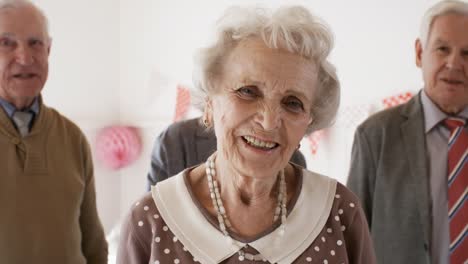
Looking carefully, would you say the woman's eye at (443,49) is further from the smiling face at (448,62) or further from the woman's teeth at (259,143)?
the woman's teeth at (259,143)

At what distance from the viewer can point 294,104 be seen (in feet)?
4.03

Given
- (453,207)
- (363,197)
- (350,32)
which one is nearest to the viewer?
(453,207)

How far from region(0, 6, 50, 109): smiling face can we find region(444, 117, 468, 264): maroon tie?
1.41 meters

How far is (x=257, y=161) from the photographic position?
121 centimetres

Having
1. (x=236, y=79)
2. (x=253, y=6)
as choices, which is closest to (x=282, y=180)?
(x=236, y=79)

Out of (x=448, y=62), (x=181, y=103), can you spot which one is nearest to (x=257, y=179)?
(x=448, y=62)

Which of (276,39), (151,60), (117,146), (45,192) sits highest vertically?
(276,39)

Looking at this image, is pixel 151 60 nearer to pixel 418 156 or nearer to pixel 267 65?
pixel 418 156

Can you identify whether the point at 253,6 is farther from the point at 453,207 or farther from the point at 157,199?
the point at 453,207

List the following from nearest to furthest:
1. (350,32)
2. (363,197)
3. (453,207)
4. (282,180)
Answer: (282,180) < (453,207) < (363,197) < (350,32)

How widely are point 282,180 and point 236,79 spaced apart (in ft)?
1.00

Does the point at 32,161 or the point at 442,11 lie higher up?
the point at 442,11

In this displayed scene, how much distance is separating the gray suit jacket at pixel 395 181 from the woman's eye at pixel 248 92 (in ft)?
2.88

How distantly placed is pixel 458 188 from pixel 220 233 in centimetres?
96
